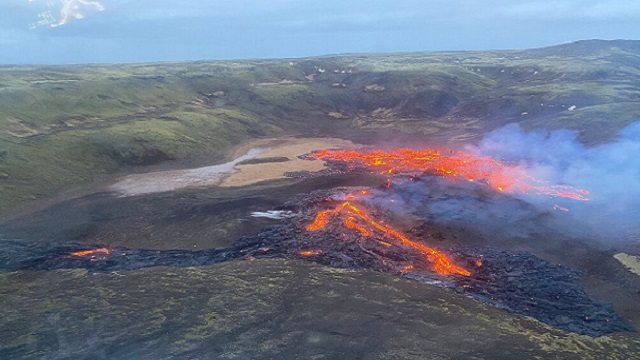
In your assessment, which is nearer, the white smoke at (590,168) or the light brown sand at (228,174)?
the white smoke at (590,168)

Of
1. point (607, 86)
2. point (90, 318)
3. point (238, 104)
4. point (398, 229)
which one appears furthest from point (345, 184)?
point (607, 86)

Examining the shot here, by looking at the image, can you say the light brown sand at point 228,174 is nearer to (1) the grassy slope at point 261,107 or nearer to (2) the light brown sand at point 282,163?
(2) the light brown sand at point 282,163

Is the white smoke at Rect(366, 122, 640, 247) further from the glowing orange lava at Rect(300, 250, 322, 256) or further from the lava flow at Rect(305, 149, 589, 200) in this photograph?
the glowing orange lava at Rect(300, 250, 322, 256)

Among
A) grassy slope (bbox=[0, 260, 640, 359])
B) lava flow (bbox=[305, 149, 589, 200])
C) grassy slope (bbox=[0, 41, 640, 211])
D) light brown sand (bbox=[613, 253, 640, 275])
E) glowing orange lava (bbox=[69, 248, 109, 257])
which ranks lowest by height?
light brown sand (bbox=[613, 253, 640, 275])

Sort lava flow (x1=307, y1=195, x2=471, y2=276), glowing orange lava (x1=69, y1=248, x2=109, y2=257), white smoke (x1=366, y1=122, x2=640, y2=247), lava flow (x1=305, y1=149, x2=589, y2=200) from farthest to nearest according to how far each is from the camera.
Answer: lava flow (x1=305, y1=149, x2=589, y2=200)
white smoke (x1=366, y1=122, x2=640, y2=247)
glowing orange lava (x1=69, y1=248, x2=109, y2=257)
lava flow (x1=307, y1=195, x2=471, y2=276)

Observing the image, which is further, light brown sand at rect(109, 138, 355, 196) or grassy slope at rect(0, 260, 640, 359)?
light brown sand at rect(109, 138, 355, 196)

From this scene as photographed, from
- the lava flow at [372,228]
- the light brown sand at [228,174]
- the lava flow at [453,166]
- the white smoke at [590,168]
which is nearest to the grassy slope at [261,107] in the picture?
the white smoke at [590,168]

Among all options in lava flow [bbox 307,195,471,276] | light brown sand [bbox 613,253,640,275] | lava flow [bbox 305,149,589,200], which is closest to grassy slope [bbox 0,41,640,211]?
lava flow [bbox 305,149,589,200]
